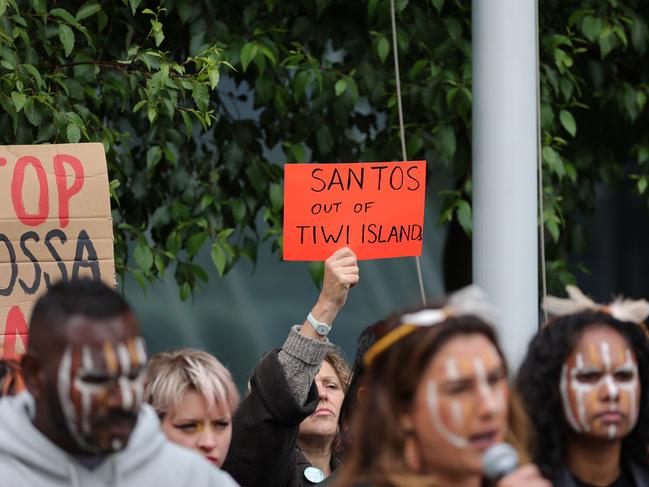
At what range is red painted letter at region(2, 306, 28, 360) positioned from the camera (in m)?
3.81

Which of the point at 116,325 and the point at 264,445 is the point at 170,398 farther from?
the point at 116,325

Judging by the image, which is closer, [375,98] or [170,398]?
[170,398]

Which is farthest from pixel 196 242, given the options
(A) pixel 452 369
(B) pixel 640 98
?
(A) pixel 452 369

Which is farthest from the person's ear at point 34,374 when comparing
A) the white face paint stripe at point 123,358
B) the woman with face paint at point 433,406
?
the woman with face paint at point 433,406

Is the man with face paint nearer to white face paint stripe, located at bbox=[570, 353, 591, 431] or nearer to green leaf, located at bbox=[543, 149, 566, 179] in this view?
white face paint stripe, located at bbox=[570, 353, 591, 431]

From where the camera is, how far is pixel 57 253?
395 cm

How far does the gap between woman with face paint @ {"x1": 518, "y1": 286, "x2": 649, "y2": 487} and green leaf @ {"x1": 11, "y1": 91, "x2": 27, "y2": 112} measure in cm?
215

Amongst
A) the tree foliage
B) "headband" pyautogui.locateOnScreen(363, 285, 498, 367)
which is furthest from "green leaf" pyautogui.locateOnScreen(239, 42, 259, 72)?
"headband" pyautogui.locateOnScreen(363, 285, 498, 367)

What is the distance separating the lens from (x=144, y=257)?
504 cm

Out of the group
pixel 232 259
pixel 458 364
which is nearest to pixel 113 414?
pixel 458 364

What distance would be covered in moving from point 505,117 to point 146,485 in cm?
225

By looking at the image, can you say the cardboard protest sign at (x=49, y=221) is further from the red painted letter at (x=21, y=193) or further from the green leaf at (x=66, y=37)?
the green leaf at (x=66, y=37)

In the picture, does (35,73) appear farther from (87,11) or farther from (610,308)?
(610,308)

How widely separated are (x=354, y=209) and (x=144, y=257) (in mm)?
1103
